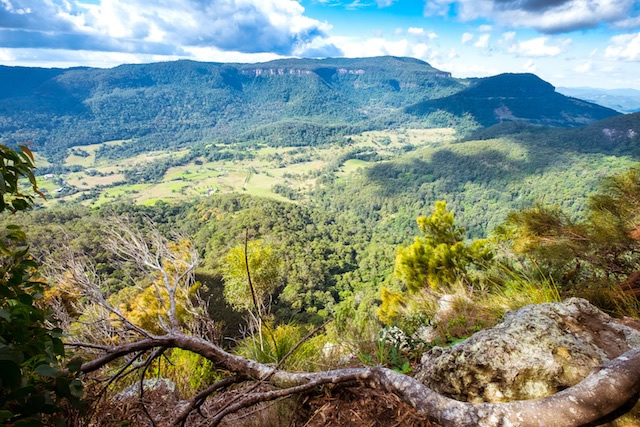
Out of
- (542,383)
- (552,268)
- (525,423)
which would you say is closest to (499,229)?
(552,268)

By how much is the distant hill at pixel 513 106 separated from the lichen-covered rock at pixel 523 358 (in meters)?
169

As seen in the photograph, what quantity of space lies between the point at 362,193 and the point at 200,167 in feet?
190

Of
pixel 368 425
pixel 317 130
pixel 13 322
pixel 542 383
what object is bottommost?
pixel 317 130

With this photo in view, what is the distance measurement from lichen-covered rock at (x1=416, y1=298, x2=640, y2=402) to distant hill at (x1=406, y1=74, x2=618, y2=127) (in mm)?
168645

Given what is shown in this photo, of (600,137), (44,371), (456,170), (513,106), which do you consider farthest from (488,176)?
(513,106)

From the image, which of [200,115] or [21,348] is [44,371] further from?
[200,115]

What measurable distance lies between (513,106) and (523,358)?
187m

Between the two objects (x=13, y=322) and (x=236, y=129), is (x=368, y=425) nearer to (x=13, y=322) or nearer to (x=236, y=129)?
(x=13, y=322)

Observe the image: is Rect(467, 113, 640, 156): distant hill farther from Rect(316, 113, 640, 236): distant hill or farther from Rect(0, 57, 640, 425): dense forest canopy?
Rect(0, 57, 640, 425): dense forest canopy

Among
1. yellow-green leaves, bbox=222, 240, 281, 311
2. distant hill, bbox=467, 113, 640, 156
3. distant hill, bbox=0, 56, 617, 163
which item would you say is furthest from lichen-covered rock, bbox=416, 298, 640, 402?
distant hill, bbox=0, 56, 617, 163

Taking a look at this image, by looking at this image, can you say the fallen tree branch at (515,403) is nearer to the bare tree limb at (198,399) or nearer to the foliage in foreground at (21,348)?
the bare tree limb at (198,399)

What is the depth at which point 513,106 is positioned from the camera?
156 metres

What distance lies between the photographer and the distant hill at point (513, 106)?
14338cm

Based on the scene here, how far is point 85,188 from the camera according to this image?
3155 inches
